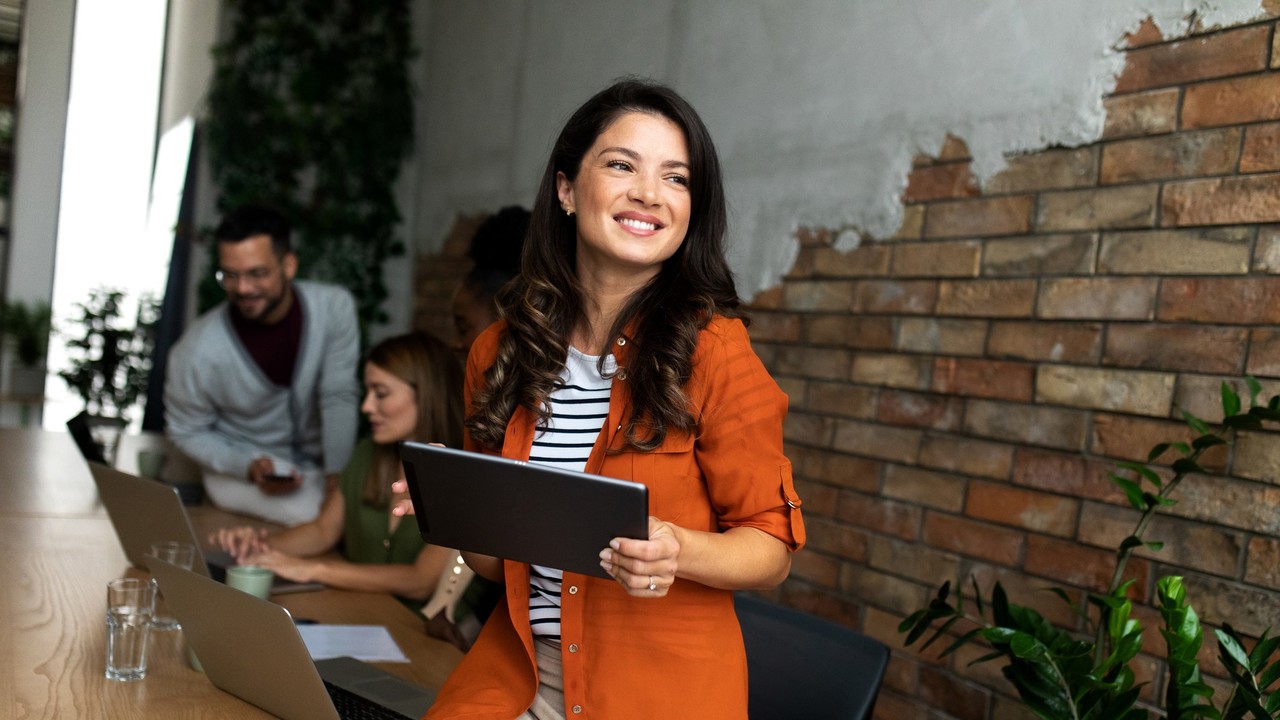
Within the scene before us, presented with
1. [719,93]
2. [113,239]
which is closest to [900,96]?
[719,93]

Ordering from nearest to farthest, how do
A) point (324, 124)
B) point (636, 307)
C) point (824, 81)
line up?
1. point (636, 307)
2. point (824, 81)
3. point (324, 124)

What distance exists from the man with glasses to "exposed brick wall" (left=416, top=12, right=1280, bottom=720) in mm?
1529

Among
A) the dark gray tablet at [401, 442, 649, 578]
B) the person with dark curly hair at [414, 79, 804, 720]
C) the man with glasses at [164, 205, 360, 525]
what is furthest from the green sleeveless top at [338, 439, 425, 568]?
the dark gray tablet at [401, 442, 649, 578]

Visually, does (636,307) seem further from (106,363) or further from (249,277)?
(106,363)

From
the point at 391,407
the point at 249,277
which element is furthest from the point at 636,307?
the point at 249,277

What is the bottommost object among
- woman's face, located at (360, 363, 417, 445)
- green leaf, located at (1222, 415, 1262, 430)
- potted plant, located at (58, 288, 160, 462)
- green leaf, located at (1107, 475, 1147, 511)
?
potted plant, located at (58, 288, 160, 462)

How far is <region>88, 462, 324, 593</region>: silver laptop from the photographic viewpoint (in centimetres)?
187

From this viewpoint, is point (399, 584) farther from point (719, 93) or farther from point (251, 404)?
point (719, 93)

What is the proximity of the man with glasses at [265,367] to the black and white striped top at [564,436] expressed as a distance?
2070 millimetres

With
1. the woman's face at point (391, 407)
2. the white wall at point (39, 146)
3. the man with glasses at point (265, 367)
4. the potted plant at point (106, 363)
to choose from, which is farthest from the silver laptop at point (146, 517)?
the white wall at point (39, 146)

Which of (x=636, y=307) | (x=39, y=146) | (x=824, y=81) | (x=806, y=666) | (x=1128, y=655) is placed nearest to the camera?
(x=636, y=307)

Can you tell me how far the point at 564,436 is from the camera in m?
1.36

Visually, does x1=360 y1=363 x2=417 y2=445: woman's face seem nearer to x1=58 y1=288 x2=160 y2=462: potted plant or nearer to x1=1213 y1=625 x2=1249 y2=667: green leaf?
x1=1213 y1=625 x2=1249 y2=667: green leaf

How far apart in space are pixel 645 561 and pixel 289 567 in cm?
139
